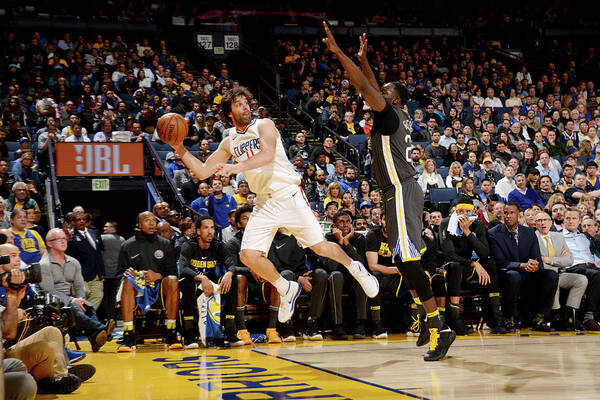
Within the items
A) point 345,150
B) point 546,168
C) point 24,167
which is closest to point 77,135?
point 24,167

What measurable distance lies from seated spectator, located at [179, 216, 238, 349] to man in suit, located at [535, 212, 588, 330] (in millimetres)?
4072

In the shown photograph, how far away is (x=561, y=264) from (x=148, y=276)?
5.16 metres

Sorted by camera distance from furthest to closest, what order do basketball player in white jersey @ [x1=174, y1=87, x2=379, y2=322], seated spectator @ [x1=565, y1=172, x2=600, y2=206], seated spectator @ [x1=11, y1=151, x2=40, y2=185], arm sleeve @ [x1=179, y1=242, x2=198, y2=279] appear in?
seated spectator @ [x1=565, y1=172, x2=600, y2=206], seated spectator @ [x1=11, y1=151, x2=40, y2=185], arm sleeve @ [x1=179, y1=242, x2=198, y2=279], basketball player in white jersey @ [x1=174, y1=87, x2=379, y2=322]

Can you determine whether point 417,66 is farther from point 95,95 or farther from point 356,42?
point 95,95

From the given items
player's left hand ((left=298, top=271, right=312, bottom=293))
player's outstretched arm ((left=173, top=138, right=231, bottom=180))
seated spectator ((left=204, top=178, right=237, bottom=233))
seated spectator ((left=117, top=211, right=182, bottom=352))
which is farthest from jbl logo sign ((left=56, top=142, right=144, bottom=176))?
player's outstretched arm ((left=173, top=138, right=231, bottom=180))

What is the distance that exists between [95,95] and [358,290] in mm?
8896

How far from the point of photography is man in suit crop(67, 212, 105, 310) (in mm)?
8852

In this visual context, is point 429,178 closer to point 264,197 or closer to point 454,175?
point 454,175

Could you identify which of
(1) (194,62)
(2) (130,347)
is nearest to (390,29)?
(1) (194,62)

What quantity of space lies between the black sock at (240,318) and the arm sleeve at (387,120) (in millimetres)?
3113

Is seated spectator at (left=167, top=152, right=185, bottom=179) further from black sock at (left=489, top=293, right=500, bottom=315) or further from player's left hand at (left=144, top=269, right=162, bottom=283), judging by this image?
black sock at (left=489, top=293, right=500, bottom=315)

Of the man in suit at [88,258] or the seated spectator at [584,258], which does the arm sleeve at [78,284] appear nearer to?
the man in suit at [88,258]

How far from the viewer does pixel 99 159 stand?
39.1ft

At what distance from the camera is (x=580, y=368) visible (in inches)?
206
